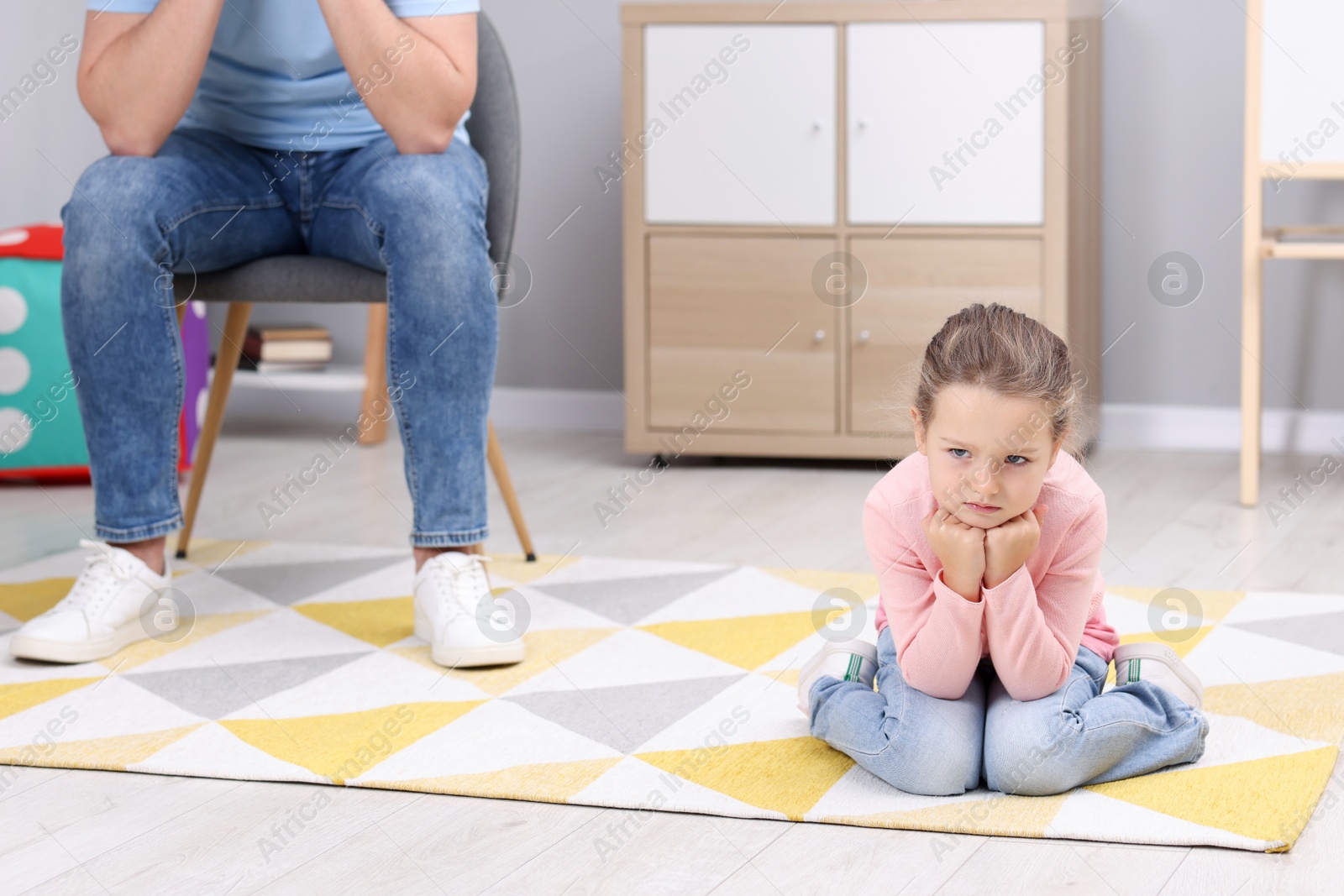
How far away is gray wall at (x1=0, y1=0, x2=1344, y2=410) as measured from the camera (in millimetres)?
2293

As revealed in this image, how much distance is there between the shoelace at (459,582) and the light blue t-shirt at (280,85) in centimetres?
44

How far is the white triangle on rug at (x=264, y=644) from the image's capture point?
1.24m

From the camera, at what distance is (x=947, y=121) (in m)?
2.09

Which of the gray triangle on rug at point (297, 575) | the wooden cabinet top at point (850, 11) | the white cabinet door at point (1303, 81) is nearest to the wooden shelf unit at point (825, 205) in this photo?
the wooden cabinet top at point (850, 11)

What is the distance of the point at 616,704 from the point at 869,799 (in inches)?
10.4

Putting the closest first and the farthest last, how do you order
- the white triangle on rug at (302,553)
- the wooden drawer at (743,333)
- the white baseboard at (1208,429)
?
the white triangle on rug at (302,553) < the wooden drawer at (743,333) < the white baseboard at (1208,429)

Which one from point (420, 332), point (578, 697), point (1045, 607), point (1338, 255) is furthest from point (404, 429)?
point (1338, 255)

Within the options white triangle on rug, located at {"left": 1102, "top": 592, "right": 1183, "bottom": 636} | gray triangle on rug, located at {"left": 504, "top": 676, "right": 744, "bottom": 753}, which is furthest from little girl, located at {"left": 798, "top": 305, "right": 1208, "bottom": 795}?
white triangle on rug, located at {"left": 1102, "top": 592, "right": 1183, "bottom": 636}

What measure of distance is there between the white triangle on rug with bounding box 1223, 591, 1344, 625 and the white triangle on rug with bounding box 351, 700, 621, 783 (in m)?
0.66

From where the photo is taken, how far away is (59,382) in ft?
6.86

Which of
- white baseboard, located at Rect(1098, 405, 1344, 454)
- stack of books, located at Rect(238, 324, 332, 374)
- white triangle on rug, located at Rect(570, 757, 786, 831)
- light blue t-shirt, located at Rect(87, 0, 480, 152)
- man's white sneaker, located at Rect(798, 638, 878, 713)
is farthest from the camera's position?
stack of books, located at Rect(238, 324, 332, 374)

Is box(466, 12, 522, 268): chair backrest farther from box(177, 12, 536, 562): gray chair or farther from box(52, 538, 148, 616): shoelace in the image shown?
box(52, 538, 148, 616): shoelace

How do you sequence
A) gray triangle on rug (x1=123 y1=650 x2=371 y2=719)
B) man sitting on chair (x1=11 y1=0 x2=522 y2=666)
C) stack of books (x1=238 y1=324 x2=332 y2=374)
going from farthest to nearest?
stack of books (x1=238 y1=324 x2=332 y2=374) < man sitting on chair (x1=11 y1=0 x2=522 y2=666) < gray triangle on rug (x1=123 y1=650 x2=371 y2=719)

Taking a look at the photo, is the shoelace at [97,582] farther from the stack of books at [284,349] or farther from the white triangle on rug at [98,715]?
the stack of books at [284,349]
